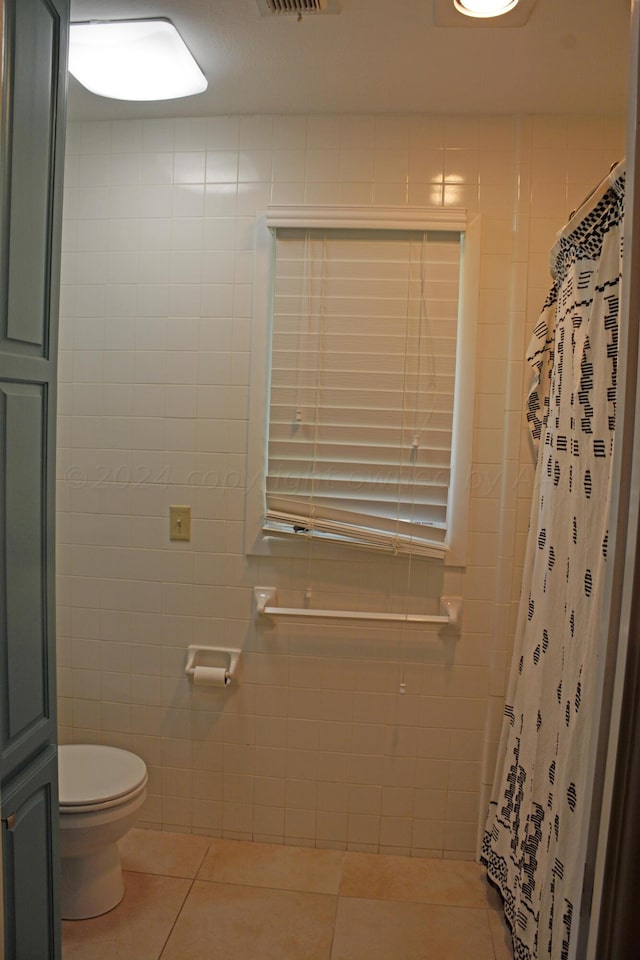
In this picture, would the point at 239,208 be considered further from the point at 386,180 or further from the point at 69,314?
the point at 69,314

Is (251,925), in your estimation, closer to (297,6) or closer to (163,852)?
(163,852)

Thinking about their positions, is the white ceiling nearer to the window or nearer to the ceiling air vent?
the ceiling air vent

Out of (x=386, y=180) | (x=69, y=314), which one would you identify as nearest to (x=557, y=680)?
(x=386, y=180)

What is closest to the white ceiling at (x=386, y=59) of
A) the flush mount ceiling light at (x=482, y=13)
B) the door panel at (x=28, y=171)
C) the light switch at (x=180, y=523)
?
the flush mount ceiling light at (x=482, y=13)

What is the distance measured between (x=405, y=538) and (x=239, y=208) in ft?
4.27

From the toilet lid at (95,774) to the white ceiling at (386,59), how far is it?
7.25ft

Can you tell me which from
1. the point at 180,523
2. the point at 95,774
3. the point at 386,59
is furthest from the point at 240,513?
the point at 386,59

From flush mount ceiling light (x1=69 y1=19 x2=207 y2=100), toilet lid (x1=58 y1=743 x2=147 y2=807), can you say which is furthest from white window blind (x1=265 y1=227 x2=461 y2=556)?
toilet lid (x1=58 y1=743 x2=147 y2=807)

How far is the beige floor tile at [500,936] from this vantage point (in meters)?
2.12

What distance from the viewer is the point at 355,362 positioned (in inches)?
99.0

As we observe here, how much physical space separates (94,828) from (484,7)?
2509 millimetres

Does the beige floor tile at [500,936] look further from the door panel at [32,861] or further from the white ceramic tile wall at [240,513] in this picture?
the door panel at [32,861]

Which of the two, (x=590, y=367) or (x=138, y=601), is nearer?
(x=590, y=367)

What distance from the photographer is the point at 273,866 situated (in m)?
2.52
